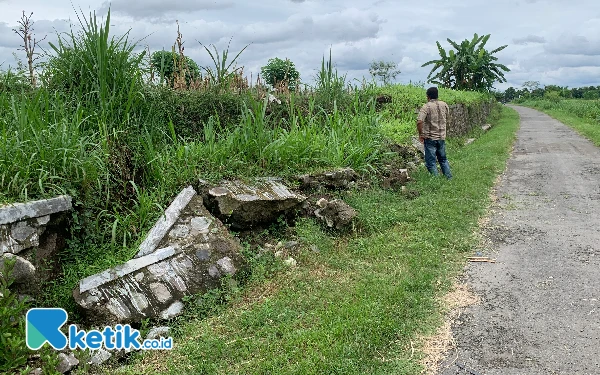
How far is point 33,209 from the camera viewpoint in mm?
3896

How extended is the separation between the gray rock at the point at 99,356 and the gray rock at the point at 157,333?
0.31m

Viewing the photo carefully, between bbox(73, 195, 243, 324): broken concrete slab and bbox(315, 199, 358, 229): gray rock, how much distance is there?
3.93 ft

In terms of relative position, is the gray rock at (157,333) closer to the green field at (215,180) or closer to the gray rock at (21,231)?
the green field at (215,180)

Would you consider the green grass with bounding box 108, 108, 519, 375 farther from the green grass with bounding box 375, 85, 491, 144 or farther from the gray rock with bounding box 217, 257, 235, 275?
the green grass with bounding box 375, 85, 491, 144

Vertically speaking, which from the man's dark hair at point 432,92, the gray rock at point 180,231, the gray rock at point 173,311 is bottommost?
the gray rock at point 173,311

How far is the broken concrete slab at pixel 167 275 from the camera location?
3.75 metres

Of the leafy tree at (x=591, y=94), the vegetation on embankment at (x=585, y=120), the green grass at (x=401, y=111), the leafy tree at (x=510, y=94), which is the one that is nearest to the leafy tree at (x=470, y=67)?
the vegetation on embankment at (x=585, y=120)

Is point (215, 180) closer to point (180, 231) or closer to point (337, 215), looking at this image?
point (180, 231)

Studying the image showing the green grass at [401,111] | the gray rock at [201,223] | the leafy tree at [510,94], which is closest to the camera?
the gray rock at [201,223]

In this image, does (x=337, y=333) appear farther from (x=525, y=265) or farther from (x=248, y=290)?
(x=525, y=265)

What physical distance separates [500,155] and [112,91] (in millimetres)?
8953

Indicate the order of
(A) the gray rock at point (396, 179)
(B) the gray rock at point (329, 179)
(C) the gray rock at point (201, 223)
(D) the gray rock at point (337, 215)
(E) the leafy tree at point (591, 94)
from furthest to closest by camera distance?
(E) the leafy tree at point (591, 94), (A) the gray rock at point (396, 179), (B) the gray rock at point (329, 179), (D) the gray rock at point (337, 215), (C) the gray rock at point (201, 223)

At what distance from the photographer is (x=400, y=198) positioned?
6.76 meters

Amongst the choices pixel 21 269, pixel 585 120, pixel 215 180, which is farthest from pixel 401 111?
pixel 585 120
